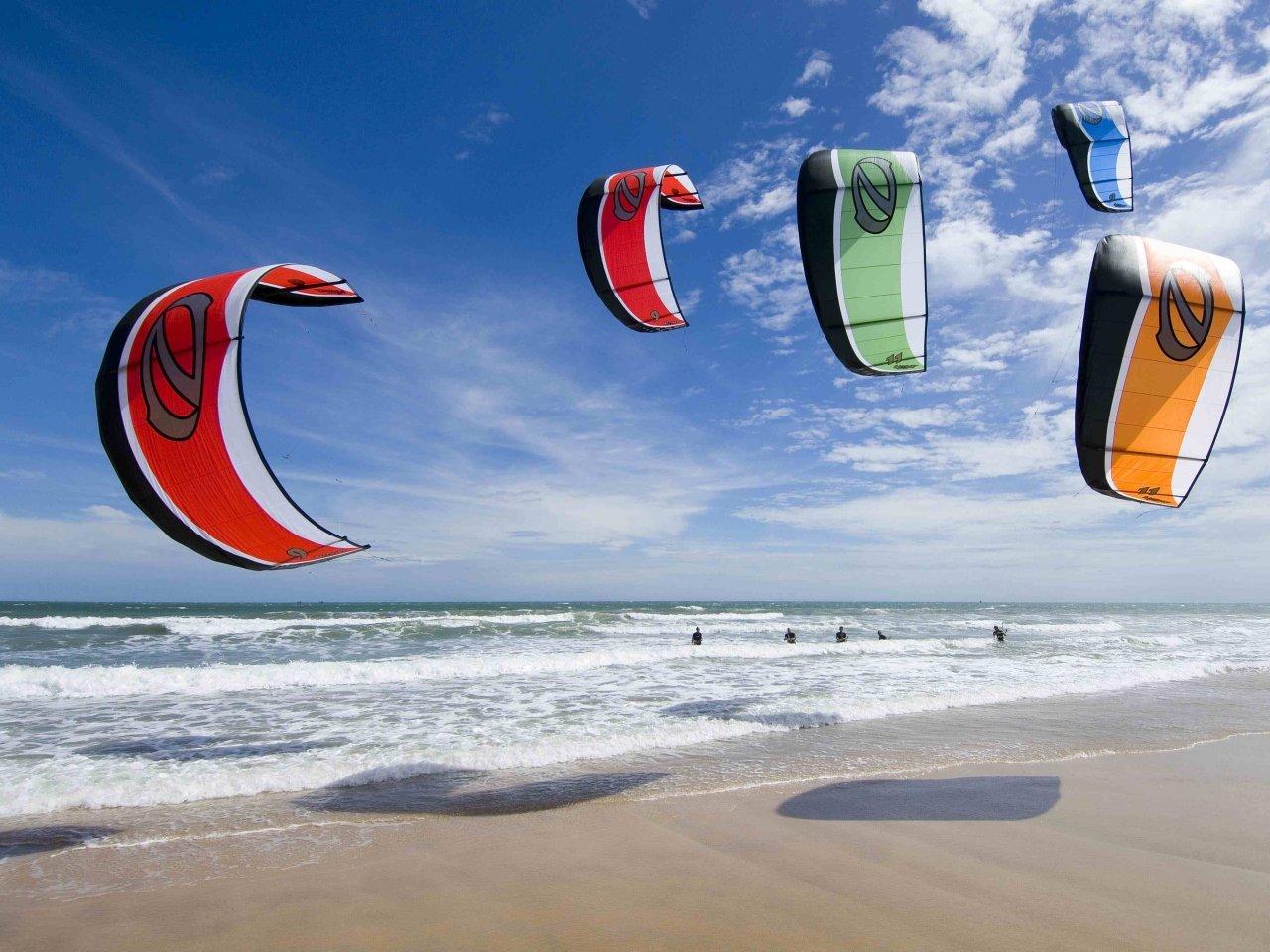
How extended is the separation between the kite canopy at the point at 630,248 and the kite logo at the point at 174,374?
5.94 meters

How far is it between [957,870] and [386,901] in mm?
3331

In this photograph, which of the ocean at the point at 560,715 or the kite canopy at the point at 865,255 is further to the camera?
the kite canopy at the point at 865,255

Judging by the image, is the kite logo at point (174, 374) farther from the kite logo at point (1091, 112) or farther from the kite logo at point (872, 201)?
the kite logo at point (1091, 112)

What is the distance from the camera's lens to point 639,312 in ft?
31.7

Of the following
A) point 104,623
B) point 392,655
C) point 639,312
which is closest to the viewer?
point 639,312

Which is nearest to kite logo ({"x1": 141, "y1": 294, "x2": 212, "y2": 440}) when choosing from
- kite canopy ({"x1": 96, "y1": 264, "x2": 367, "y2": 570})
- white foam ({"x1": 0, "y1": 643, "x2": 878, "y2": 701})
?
kite canopy ({"x1": 96, "y1": 264, "x2": 367, "y2": 570})

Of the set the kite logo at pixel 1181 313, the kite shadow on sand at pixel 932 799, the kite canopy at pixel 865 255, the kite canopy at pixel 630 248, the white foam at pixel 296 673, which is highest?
the kite canopy at pixel 630 248

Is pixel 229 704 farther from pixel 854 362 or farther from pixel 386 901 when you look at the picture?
pixel 854 362

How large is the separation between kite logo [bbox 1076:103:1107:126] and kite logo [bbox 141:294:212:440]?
14637 mm

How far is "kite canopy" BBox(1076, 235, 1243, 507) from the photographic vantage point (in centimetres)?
524

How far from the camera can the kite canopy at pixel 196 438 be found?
426cm

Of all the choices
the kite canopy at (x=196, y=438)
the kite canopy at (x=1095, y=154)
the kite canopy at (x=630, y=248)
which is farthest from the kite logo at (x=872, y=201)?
the kite canopy at (x=1095, y=154)

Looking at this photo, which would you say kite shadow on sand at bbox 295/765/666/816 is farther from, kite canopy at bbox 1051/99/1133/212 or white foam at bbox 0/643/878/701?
kite canopy at bbox 1051/99/1133/212

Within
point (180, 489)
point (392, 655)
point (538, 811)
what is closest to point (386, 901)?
point (538, 811)
